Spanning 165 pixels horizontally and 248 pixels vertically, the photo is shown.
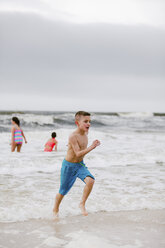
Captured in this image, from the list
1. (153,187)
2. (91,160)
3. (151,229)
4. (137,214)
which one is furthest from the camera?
(91,160)

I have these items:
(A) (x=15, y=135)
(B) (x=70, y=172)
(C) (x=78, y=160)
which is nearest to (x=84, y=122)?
(C) (x=78, y=160)

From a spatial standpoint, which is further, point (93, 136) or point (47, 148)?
point (93, 136)

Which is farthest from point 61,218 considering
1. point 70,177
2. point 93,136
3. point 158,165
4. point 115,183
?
point 93,136

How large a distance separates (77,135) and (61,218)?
4.02 feet

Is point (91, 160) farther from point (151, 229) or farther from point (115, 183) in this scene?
point (151, 229)

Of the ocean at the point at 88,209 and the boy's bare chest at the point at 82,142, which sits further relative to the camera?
the boy's bare chest at the point at 82,142

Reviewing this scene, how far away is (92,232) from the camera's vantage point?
3697 millimetres

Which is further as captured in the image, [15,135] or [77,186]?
[15,135]

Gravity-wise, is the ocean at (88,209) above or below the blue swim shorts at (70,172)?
below

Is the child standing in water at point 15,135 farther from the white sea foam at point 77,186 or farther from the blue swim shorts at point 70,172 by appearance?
the blue swim shorts at point 70,172

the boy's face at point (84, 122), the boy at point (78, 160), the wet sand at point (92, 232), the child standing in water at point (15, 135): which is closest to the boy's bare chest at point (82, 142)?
the boy at point (78, 160)

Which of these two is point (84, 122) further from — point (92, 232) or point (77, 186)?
point (77, 186)

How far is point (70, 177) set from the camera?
4168 mm

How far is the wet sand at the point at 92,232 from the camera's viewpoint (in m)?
3.36
